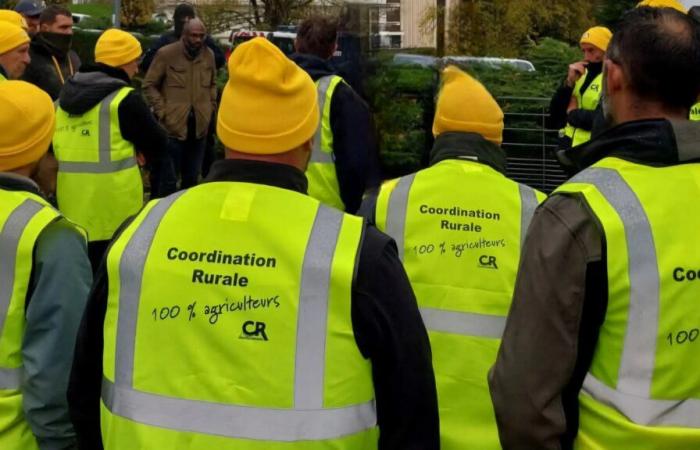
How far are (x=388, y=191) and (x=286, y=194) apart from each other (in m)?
1.61

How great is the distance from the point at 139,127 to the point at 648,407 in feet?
16.2

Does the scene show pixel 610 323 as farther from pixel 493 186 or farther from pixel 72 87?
pixel 72 87

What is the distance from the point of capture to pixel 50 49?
8.30 m

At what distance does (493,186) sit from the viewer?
162 inches

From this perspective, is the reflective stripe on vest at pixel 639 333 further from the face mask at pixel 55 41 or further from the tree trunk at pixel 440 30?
the tree trunk at pixel 440 30

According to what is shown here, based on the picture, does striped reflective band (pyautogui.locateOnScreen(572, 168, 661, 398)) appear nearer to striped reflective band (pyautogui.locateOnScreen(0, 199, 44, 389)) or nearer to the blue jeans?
striped reflective band (pyautogui.locateOnScreen(0, 199, 44, 389))

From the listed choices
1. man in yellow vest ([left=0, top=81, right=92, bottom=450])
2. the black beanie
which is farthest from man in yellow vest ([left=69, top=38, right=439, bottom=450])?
the black beanie

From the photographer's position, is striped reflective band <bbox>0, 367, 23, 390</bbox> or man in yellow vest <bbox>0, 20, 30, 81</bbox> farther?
man in yellow vest <bbox>0, 20, 30, 81</bbox>

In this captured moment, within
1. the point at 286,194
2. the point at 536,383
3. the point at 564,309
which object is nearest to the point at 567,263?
the point at 564,309

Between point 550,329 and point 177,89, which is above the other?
point 550,329

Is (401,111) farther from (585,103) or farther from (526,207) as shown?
(526,207)

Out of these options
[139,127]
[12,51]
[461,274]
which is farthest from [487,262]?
[12,51]

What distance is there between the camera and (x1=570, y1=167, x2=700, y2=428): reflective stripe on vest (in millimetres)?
2543

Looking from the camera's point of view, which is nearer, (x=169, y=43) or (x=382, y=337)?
(x=382, y=337)
